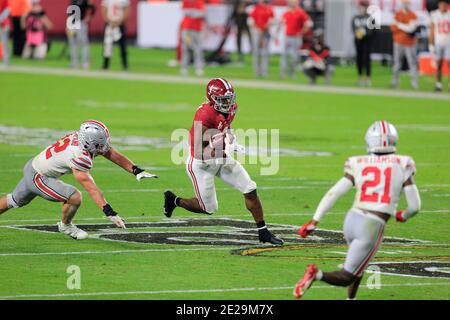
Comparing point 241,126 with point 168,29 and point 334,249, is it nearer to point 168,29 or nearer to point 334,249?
point 334,249

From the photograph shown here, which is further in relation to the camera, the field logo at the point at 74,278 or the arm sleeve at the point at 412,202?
the field logo at the point at 74,278

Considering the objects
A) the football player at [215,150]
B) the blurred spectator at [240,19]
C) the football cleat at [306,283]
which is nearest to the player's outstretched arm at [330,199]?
the football cleat at [306,283]

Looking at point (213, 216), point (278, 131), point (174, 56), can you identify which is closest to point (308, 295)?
point (213, 216)

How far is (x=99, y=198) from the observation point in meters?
11.7

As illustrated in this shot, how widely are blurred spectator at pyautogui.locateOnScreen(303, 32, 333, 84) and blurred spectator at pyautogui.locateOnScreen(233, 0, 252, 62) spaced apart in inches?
268

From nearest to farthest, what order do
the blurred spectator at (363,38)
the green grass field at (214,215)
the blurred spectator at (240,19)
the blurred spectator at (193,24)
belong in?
1. the green grass field at (214,215)
2. the blurred spectator at (363,38)
3. the blurred spectator at (193,24)
4. the blurred spectator at (240,19)

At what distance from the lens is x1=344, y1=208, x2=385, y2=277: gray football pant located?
916cm

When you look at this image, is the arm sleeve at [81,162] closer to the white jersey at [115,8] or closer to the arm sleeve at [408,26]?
the arm sleeve at [408,26]

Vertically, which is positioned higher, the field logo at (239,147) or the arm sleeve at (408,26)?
the arm sleeve at (408,26)

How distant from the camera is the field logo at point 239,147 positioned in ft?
40.2

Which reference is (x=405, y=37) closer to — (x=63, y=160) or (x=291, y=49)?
(x=291, y=49)

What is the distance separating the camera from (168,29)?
45.1 m

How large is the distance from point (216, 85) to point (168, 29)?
108ft

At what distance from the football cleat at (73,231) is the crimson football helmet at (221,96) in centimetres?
173
